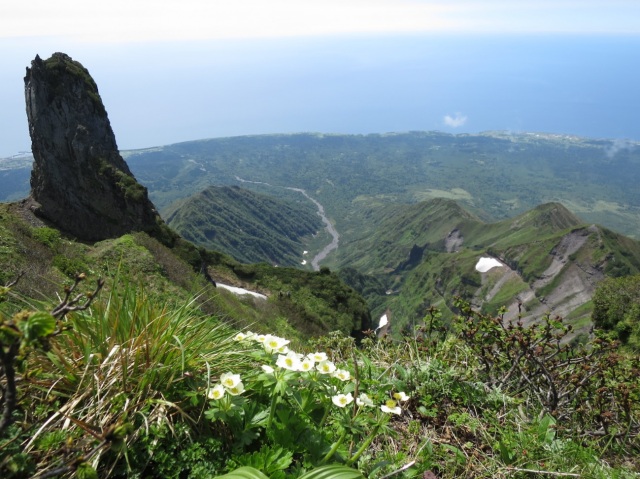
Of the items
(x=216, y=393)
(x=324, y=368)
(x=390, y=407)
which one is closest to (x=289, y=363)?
(x=324, y=368)

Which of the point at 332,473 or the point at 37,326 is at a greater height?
the point at 37,326

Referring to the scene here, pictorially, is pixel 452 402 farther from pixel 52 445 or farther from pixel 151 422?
pixel 52 445

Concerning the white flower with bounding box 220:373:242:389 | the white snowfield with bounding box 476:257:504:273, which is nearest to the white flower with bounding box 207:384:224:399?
the white flower with bounding box 220:373:242:389

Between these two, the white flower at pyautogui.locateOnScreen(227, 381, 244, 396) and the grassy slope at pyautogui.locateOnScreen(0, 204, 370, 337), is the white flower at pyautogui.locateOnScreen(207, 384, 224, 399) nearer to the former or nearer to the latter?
the white flower at pyautogui.locateOnScreen(227, 381, 244, 396)

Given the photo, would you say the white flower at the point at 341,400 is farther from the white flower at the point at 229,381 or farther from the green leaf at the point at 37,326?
the green leaf at the point at 37,326

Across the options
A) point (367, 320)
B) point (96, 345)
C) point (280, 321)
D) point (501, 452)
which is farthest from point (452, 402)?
point (367, 320)

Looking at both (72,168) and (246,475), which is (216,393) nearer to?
(246,475)

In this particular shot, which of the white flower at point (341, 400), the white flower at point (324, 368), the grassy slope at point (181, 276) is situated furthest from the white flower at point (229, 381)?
the grassy slope at point (181, 276)
